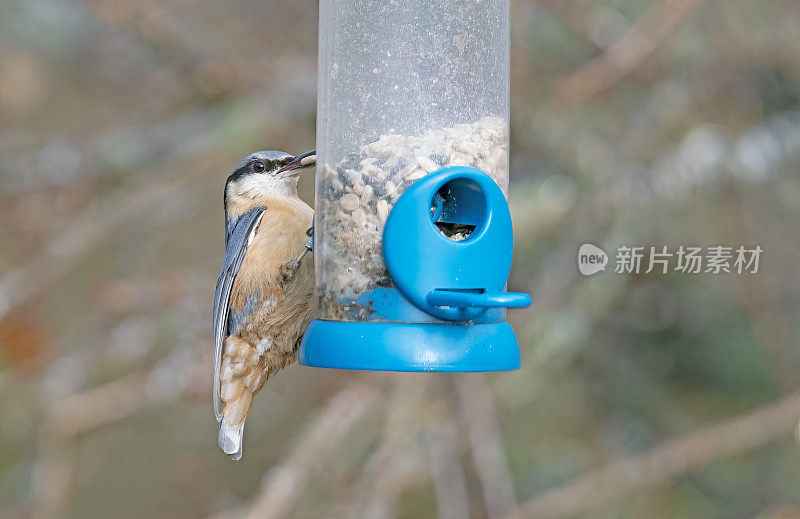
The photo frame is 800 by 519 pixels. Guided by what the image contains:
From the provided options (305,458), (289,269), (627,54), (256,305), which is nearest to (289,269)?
(289,269)

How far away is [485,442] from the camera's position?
5.31m

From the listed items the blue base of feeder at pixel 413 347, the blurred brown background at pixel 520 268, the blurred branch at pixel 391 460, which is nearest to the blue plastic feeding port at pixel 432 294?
the blue base of feeder at pixel 413 347

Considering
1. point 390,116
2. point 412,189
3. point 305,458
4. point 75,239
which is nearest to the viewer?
point 412,189

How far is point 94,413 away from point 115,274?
2.60 feet

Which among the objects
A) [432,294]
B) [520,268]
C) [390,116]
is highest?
[390,116]

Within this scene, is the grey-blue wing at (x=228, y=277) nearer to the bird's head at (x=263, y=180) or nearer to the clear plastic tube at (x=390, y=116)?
the bird's head at (x=263, y=180)

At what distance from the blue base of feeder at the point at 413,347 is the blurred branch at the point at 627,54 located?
7.47 ft

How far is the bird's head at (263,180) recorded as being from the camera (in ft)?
12.5

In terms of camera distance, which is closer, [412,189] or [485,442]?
[412,189]

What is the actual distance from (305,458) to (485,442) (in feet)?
2.88

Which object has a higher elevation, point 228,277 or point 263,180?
point 263,180

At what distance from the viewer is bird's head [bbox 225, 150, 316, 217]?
3814 mm

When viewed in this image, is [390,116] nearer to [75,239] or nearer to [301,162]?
[301,162]

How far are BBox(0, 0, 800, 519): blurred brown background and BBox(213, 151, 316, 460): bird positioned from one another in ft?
4.70
